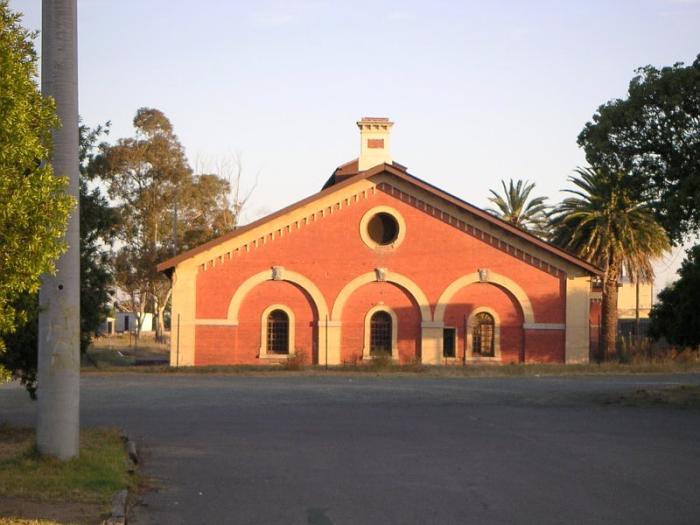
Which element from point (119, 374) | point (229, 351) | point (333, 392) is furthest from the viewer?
point (229, 351)

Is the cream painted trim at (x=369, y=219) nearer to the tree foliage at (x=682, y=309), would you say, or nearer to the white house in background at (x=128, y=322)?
the tree foliage at (x=682, y=309)

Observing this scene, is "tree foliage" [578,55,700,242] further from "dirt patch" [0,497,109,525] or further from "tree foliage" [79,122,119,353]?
"dirt patch" [0,497,109,525]

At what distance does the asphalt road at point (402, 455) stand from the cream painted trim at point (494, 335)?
1668 cm

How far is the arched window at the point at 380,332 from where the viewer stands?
151 ft

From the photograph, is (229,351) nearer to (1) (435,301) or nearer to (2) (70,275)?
(1) (435,301)

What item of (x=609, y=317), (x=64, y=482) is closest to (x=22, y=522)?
(x=64, y=482)

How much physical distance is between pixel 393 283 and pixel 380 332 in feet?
7.68

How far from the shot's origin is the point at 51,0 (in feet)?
43.4

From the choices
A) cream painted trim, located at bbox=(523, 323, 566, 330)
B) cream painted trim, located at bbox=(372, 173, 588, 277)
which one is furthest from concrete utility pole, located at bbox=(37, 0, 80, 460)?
cream painted trim, located at bbox=(523, 323, 566, 330)

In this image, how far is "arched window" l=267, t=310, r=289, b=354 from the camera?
45844 millimetres

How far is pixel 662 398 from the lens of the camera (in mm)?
26516

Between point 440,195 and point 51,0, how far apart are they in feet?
109

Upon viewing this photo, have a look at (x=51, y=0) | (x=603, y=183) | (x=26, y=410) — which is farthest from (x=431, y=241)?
(x=51, y=0)

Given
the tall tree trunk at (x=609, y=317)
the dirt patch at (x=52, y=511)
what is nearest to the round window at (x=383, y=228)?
the tall tree trunk at (x=609, y=317)
